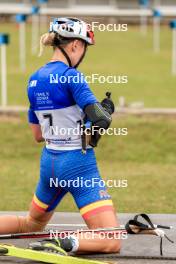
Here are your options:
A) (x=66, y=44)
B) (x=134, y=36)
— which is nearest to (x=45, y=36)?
(x=66, y=44)

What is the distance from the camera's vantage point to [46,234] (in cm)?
623

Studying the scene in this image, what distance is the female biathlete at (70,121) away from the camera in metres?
5.67

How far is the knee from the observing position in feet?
19.2

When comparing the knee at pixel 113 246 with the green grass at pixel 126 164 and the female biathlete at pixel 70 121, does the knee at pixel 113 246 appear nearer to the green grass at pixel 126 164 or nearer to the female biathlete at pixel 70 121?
the female biathlete at pixel 70 121

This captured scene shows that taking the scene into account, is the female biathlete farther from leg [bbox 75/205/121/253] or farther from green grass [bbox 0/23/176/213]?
green grass [bbox 0/23/176/213]

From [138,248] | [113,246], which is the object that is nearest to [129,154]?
[138,248]

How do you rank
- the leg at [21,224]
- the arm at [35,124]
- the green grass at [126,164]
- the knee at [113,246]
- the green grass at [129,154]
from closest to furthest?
the knee at [113,246] < the arm at [35,124] < the leg at [21,224] < the green grass at [126,164] < the green grass at [129,154]

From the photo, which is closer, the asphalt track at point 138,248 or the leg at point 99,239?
the leg at point 99,239

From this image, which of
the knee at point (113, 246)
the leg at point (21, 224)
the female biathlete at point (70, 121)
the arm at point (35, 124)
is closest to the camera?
the female biathlete at point (70, 121)

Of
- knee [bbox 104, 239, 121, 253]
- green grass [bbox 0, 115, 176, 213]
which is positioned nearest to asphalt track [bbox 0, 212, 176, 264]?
knee [bbox 104, 239, 121, 253]

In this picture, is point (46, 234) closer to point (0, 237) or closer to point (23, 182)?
point (0, 237)

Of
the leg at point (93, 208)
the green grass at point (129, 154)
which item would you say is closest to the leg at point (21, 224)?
the leg at point (93, 208)

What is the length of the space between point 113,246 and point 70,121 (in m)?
0.96

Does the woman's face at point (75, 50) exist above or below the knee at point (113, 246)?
above
